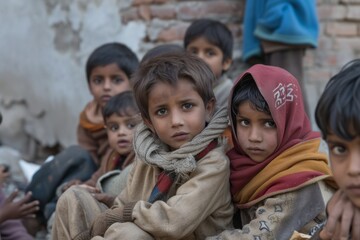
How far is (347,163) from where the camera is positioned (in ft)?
8.56

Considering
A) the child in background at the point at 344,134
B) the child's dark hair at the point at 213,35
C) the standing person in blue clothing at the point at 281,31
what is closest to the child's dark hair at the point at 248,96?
the child in background at the point at 344,134

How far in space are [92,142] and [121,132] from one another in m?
0.55

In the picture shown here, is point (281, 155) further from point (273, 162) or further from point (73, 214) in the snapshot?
point (73, 214)

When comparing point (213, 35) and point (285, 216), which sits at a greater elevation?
point (213, 35)

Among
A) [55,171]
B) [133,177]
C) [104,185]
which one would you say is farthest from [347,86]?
[55,171]

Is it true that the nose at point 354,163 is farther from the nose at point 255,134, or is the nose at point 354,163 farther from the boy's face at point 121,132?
the boy's face at point 121,132

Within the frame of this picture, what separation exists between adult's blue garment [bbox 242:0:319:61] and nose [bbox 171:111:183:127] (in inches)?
87.8

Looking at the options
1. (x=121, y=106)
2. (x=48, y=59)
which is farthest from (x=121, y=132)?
(x=48, y=59)

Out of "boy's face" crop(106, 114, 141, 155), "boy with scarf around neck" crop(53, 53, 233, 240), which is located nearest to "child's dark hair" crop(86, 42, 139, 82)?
"boy's face" crop(106, 114, 141, 155)

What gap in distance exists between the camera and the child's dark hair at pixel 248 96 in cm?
329

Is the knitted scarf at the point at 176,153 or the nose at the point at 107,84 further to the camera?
the nose at the point at 107,84

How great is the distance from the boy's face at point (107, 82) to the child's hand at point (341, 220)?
2.46m

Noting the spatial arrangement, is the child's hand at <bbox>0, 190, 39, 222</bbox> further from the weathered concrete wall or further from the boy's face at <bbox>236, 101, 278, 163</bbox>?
the weathered concrete wall

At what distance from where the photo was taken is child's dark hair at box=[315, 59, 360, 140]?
255 centimetres
